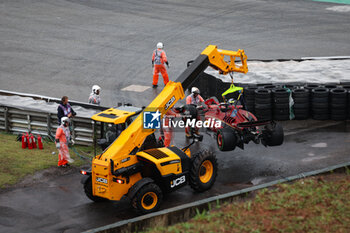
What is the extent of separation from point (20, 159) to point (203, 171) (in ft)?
20.4

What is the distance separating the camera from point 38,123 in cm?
1989

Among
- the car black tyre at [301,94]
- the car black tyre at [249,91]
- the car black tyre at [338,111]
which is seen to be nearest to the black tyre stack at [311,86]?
the car black tyre at [301,94]

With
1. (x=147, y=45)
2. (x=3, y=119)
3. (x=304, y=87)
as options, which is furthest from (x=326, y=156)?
(x=147, y=45)

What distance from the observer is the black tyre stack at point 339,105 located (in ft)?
66.9

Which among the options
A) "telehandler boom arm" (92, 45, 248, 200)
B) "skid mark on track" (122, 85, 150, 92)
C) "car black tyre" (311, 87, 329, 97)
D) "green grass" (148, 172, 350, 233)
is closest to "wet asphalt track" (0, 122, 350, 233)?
"telehandler boom arm" (92, 45, 248, 200)

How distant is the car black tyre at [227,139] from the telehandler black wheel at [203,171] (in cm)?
167

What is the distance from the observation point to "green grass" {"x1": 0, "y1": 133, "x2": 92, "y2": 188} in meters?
16.7

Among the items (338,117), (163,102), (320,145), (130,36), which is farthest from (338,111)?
(130,36)

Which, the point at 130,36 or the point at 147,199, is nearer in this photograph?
the point at 147,199

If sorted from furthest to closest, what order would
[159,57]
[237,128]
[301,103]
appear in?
1. [159,57]
2. [301,103]
3. [237,128]

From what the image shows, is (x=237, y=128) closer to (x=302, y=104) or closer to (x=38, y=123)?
(x=302, y=104)

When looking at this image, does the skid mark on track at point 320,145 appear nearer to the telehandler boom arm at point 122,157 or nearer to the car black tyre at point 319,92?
the car black tyre at point 319,92

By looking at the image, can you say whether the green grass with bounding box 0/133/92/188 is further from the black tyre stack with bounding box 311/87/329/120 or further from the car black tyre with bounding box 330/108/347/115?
the car black tyre with bounding box 330/108/347/115

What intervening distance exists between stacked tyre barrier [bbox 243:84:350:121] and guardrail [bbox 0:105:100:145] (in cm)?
616
